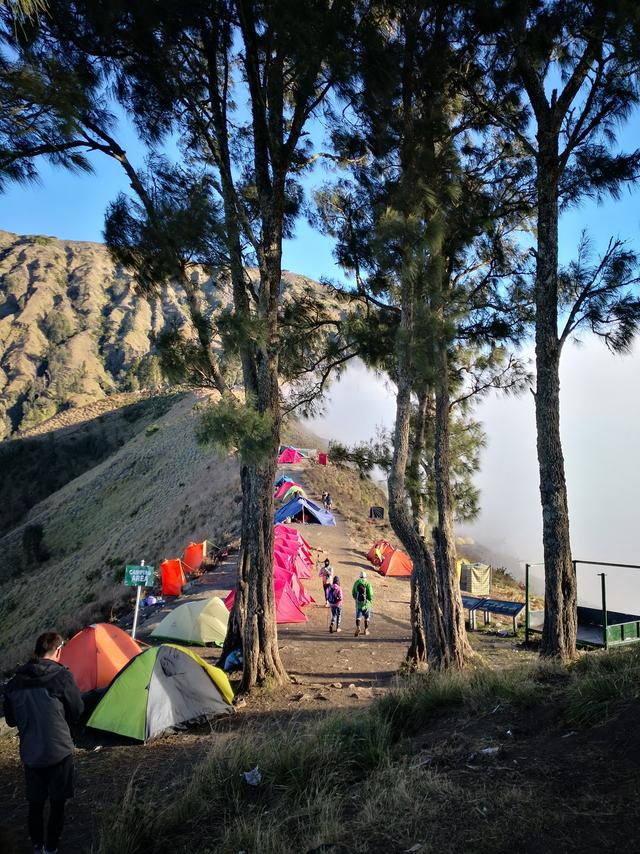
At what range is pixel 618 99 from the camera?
9.84 meters

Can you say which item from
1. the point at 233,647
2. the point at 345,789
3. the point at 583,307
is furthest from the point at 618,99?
the point at 233,647

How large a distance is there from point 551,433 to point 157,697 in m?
7.05

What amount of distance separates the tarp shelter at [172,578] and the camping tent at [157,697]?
13.1m

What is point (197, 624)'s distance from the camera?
14664 millimetres

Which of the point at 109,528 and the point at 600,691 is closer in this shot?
the point at 600,691

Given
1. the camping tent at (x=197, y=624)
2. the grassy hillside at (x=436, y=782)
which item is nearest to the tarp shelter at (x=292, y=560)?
the camping tent at (x=197, y=624)

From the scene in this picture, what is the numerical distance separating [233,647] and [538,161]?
10319 millimetres

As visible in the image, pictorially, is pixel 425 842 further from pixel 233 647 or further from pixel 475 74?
pixel 475 74

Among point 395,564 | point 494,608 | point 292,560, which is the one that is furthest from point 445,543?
point 395,564

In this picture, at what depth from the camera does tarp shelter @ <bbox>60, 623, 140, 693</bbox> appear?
1050 centimetres

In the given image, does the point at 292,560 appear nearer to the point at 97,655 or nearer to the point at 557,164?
the point at 97,655

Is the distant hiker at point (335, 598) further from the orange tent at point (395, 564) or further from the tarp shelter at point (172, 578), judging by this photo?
the orange tent at point (395, 564)

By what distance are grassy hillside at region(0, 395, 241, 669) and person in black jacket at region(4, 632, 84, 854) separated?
69.3ft

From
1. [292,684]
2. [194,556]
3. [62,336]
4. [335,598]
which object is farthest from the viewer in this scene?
[62,336]
